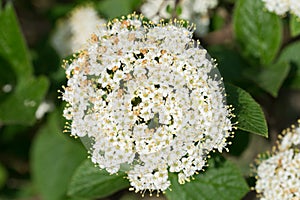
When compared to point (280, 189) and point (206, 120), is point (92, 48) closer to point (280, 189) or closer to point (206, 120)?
point (206, 120)

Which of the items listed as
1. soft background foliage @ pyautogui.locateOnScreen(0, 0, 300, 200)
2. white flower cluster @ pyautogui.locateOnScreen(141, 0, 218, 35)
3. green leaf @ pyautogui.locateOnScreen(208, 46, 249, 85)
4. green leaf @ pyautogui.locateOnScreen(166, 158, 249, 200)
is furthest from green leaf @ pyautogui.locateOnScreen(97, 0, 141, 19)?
green leaf @ pyautogui.locateOnScreen(166, 158, 249, 200)

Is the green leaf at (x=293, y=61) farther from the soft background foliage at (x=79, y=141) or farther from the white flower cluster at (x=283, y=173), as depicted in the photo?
the white flower cluster at (x=283, y=173)

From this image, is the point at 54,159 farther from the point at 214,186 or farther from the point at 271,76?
the point at 271,76

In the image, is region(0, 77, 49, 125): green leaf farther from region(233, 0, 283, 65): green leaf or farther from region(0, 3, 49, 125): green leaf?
region(233, 0, 283, 65): green leaf

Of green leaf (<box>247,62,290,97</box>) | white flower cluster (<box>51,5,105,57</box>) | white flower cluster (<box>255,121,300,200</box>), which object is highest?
white flower cluster (<box>51,5,105,57</box>)

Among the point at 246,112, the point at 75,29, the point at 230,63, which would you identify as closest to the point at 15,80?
the point at 75,29

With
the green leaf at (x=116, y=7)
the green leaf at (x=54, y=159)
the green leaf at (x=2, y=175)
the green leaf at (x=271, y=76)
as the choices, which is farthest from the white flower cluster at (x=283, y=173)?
the green leaf at (x=2, y=175)
